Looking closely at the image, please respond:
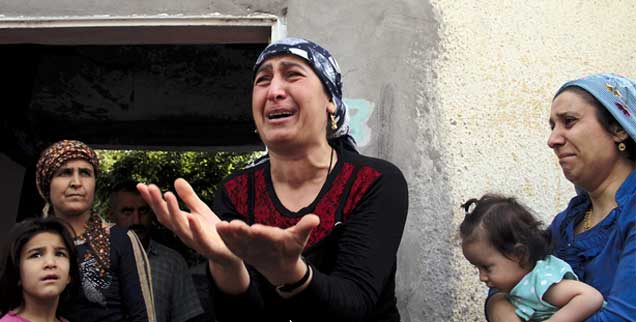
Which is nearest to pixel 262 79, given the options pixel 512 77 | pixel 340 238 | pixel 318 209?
pixel 318 209

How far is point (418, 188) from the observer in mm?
3430

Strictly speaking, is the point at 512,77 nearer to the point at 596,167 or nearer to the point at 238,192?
the point at 596,167

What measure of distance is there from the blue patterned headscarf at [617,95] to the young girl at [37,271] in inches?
82.2

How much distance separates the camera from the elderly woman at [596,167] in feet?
8.22

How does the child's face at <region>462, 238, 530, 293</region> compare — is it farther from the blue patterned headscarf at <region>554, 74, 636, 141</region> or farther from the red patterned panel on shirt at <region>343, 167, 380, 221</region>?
the blue patterned headscarf at <region>554, 74, 636, 141</region>

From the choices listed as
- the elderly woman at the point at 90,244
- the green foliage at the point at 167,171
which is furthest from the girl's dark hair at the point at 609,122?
the green foliage at the point at 167,171

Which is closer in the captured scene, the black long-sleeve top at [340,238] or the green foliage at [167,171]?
the black long-sleeve top at [340,238]

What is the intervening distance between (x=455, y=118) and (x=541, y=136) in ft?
1.31

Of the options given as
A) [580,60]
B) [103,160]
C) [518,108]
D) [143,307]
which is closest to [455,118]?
[518,108]

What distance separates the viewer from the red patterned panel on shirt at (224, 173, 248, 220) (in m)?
2.61

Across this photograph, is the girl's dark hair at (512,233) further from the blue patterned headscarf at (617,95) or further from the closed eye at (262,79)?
the closed eye at (262,79)

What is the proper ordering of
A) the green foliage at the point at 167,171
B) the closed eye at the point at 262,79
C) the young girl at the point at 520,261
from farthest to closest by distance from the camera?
1. the green foliage at the point at 167,171
2. the closed eye at the point at 262,79
3. the young girl at the point at 520,261

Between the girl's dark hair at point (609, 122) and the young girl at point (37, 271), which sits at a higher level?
the girl's dark hair at point (609, 122)

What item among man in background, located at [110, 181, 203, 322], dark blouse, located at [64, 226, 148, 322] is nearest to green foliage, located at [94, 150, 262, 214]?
man in background, located at [110, 181, 203, 322]
